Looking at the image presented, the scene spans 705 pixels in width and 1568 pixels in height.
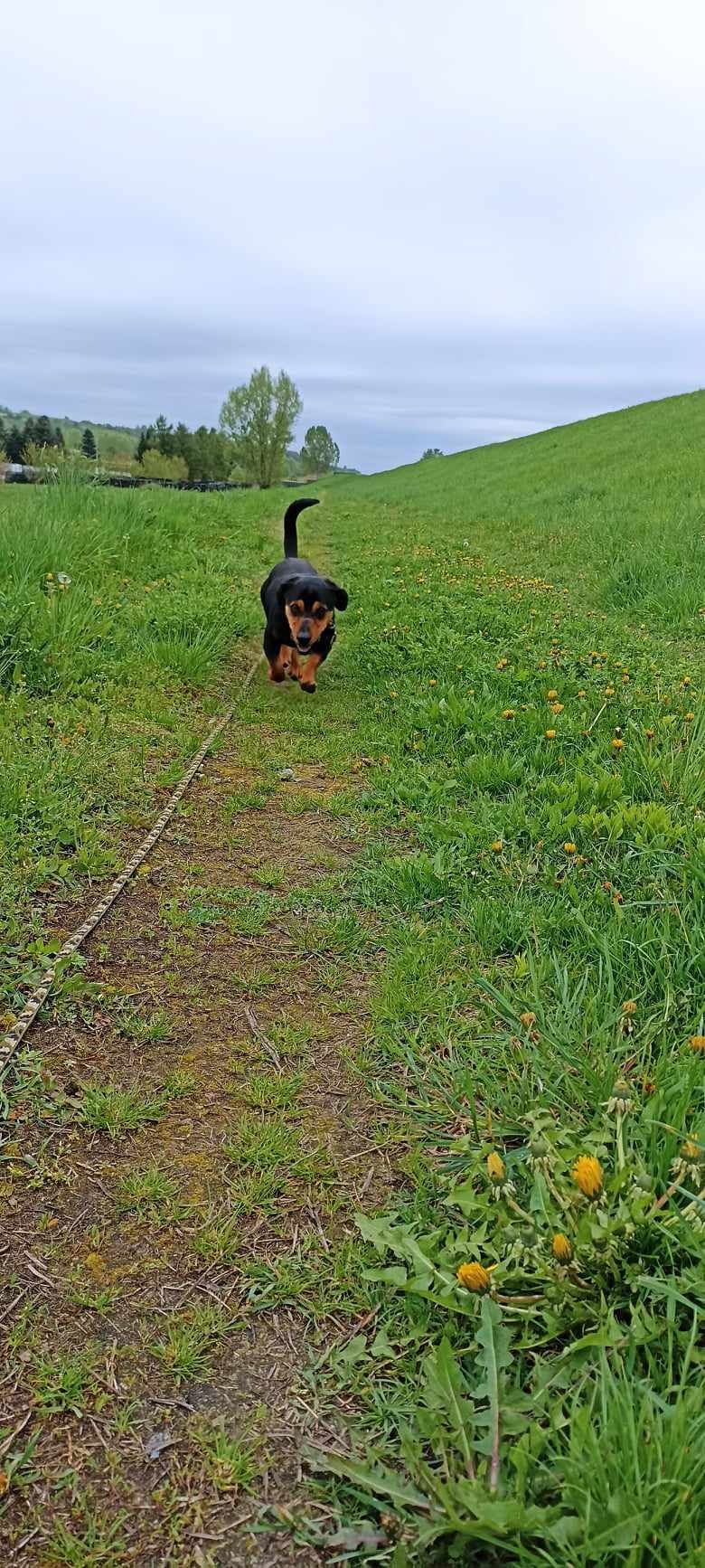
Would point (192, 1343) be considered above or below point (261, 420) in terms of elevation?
below

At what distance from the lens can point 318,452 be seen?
86000 mm

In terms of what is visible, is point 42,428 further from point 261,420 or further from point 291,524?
point 291,524

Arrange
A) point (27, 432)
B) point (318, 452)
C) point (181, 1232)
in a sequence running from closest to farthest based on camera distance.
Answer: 1. point (181, 1232)
2. point (27, 432)
3. point (318, 452)

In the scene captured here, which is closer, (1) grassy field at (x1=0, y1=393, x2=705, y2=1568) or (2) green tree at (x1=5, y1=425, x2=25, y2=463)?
(1) grassy field at (x1=0, y1=393, x2=705, y2=1568)

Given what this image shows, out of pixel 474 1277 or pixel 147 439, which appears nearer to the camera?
pixel 474 1277

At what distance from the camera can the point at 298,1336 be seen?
171 cm

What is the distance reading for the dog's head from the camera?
18.4ft

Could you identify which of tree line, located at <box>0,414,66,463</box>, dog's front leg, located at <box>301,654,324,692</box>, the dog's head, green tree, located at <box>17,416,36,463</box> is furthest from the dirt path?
green tree, located at <box>17,416,36,463</box>

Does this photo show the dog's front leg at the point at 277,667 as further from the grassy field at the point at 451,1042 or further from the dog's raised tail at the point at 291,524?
the dog's raised tail at the point at 291,524

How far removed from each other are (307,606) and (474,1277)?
4.70 metres

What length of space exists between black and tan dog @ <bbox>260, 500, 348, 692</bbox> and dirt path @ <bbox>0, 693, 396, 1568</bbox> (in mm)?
2763

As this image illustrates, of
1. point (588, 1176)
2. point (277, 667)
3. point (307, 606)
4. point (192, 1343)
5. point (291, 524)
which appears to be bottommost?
point (192, 1343)

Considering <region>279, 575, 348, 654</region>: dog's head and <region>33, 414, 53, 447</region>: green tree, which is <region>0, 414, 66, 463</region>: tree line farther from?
<region>279, 575, 348, 654</region>: dog's head

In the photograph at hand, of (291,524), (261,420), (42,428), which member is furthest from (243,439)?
(291,524)
